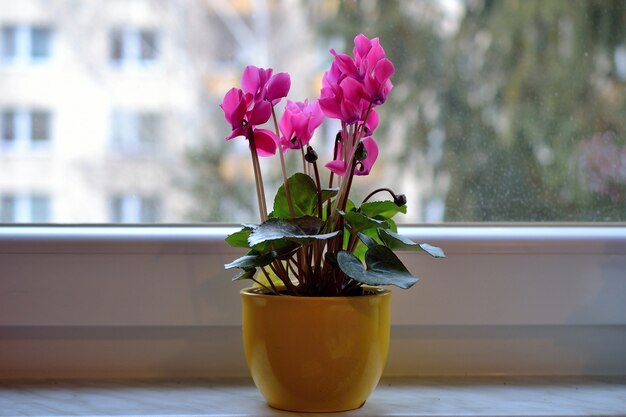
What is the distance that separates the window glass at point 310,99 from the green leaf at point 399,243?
0.90ft

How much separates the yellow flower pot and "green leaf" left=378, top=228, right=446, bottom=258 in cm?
5

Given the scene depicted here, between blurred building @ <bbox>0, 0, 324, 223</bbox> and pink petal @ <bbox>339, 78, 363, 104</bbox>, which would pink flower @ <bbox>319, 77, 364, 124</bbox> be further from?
blurred building @ <bbox>0, 0, 324, 223</bbox>

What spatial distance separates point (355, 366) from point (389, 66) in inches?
10.9

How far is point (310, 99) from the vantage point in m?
1.04

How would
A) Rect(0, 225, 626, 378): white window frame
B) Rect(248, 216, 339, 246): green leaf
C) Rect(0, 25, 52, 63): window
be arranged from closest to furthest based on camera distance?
Rect(248, 216, 339, 246): green leaf → Rect(0, 225, 626, 378): white window frame → Rect(0, 25, 52, 63): window

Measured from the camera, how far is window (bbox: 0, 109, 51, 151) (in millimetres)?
1031

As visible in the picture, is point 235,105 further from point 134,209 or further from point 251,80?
point 134,209

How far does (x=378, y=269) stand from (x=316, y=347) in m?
0.09

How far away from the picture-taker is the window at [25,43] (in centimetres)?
102

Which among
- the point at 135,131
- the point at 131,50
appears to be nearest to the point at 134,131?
the point at 135,131

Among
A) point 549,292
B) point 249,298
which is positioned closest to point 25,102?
point 249,298

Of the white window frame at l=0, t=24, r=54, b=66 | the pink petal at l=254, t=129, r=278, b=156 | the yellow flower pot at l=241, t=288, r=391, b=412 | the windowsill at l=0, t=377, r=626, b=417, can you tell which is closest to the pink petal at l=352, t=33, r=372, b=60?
A: the pink petal at l=254, t=129, r=278, b=156

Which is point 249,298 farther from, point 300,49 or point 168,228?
point 300,49

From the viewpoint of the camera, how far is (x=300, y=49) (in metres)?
1.04
